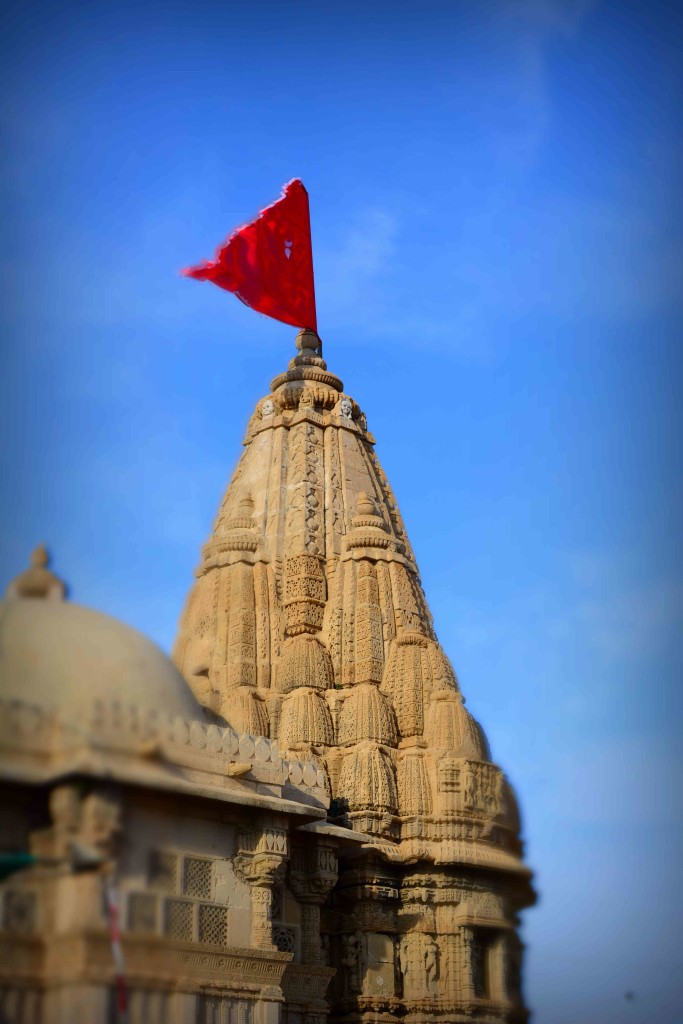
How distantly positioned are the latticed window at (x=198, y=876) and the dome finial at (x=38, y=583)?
227 inches

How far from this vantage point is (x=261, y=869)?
48.0 ft

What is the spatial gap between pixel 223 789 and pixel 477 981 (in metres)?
7.12

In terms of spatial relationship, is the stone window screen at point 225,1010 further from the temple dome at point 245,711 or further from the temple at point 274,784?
the temple dome at point 245,711

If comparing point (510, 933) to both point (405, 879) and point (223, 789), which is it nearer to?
point (223, 789)

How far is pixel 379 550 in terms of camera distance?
22.2 metres

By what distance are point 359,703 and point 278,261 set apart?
970 cm

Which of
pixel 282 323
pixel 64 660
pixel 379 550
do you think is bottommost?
pixel 64 660

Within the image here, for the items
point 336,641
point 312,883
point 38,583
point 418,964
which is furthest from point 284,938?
point 38,583

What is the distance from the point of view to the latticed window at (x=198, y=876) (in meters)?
12.4

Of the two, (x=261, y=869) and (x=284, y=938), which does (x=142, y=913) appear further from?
(x=284, y=938)

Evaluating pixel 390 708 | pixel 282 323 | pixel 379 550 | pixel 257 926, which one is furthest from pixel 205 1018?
pixel 282 323

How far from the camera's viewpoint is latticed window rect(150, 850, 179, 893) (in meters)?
6.14

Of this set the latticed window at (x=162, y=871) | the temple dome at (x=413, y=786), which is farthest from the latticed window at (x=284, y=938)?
the latticed window at (x=162, y=871)

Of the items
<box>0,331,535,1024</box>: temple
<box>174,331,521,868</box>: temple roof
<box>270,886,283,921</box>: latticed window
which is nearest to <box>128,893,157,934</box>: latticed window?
<box>0,331,535,1024</box>: temple
